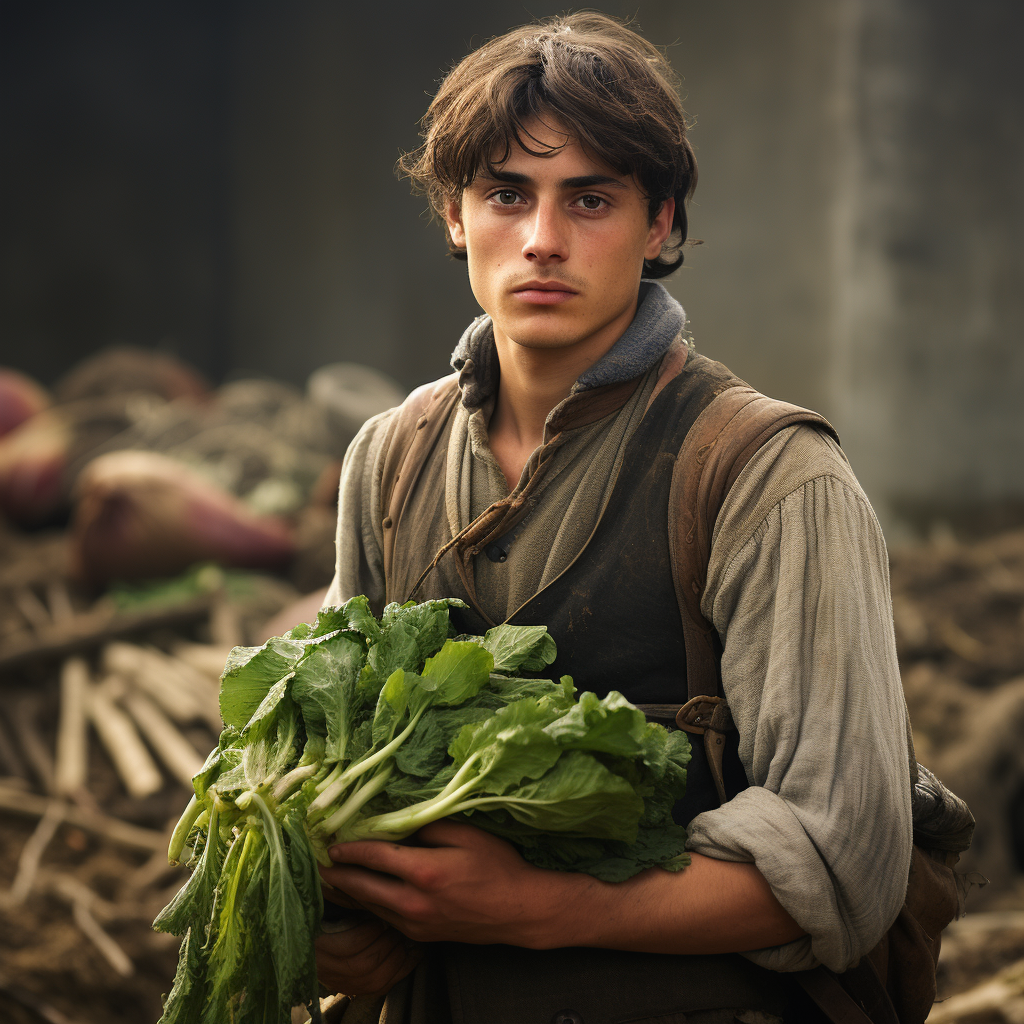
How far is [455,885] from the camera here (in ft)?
4.77

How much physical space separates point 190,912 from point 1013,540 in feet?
21.5

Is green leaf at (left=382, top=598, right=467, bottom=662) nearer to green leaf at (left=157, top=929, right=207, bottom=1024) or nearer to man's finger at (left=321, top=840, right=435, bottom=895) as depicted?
man's finger at (left=321, top=840, right=435, bottom=895)

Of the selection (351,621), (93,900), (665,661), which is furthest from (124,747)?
(665,661)

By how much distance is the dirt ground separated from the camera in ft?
12.1

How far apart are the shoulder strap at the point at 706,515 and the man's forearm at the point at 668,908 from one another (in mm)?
183

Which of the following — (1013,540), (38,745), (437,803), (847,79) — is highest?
(847,79)

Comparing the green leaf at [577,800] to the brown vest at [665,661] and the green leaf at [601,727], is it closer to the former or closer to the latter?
the green leaf at [601,727]

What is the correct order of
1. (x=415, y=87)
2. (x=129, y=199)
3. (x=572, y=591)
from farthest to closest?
(x=129, y=199) → (x=415, y=87) → (x=572, y=591)

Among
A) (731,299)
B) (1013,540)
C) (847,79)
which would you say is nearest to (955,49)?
(847,79)

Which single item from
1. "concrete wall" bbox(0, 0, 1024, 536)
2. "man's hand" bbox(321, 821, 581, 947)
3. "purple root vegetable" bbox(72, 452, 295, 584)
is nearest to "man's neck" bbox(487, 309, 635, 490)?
"man's hand" bbox(321, 821, 581, 947)

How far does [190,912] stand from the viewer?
1.48 metres

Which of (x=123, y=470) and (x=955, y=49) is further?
(x=123, y=470)

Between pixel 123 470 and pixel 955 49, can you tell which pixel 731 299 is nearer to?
pixel 955 49

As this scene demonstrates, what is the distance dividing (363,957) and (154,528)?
581cm
